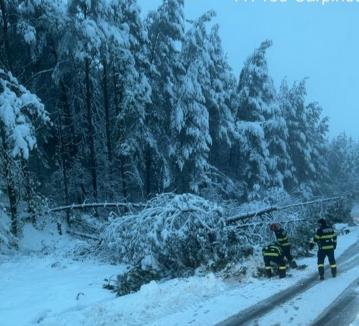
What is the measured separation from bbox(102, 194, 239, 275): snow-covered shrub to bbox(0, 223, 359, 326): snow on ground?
799mm

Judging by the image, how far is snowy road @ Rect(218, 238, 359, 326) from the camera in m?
8.70

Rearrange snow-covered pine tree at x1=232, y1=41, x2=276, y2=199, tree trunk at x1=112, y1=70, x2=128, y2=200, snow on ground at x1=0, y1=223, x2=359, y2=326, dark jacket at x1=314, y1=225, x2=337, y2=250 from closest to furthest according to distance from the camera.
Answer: snow on ground at x1=0, y1=223, x2=359, y2=326 < dark jacket at x1=314, y1=225, x2=337, y2=250 < tree trunk at x1=112, y1=70, x2=128, y2=200 < snow-covered pine tree at x1=232, y1=41, x2=276, y2=199

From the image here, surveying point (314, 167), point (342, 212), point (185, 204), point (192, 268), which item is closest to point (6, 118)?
point (185, 204)

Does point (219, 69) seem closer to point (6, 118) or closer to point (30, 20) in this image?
point (30, 20)

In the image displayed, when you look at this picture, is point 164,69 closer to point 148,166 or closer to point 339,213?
point 148,166

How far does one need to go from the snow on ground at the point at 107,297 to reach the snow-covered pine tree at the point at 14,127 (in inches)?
104

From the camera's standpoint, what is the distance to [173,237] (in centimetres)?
1291

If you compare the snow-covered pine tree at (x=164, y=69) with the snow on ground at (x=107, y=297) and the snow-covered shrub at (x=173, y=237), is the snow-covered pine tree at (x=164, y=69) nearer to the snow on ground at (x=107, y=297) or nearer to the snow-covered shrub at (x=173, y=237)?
the snow-covered shrub at (x=173, y=237)

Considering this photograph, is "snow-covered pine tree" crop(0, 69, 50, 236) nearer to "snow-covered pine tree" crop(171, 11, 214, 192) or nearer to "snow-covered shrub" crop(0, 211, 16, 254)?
"snow-covered shrub" crop(0, 211, 16, 254)

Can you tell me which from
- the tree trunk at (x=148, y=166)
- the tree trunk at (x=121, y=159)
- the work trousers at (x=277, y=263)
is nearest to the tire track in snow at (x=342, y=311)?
the work trousers at (x=277, y=263)

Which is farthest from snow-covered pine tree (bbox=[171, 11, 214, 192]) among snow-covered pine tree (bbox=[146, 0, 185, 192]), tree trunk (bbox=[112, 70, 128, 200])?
tree trunk (bbox=[112, 70, 128, 200])

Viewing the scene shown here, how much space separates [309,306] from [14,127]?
8.73 metres

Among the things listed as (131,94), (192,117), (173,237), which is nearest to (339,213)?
(192,117)

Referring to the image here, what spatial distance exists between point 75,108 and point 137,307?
17246 mm
